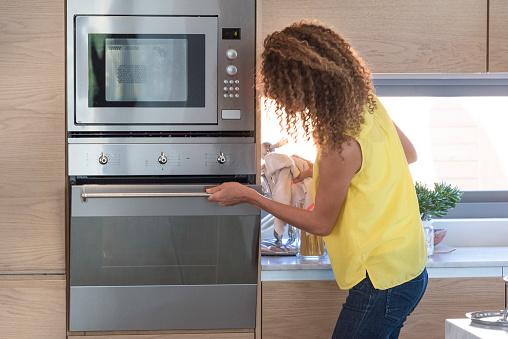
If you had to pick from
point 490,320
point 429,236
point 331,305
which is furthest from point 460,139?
point 490,320

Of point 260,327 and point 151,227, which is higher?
point 151,227

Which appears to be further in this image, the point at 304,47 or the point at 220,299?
the point at 220,299

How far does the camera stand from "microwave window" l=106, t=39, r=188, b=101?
2.55 m

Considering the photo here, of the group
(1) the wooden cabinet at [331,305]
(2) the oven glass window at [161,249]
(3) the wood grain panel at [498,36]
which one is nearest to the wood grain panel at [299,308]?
(1) the wooden cabinet at [331,305]

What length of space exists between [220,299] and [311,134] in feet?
2.13

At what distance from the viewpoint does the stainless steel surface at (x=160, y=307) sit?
102 inches

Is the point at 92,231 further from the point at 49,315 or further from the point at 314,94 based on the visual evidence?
the point at 314,94

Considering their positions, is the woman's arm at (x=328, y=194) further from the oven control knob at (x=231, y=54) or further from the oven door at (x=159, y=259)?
the oven control knob at (x=231, y=54)

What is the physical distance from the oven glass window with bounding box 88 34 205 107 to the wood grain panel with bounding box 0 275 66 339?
1.82 feet

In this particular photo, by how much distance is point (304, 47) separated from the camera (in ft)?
7.24

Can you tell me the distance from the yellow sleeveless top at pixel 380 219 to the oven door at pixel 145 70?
1.56 ft

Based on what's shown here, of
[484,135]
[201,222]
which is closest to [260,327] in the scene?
[201,222]

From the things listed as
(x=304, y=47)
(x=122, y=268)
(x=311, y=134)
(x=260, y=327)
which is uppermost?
(x=304, y=47)

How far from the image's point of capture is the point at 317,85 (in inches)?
86.7
